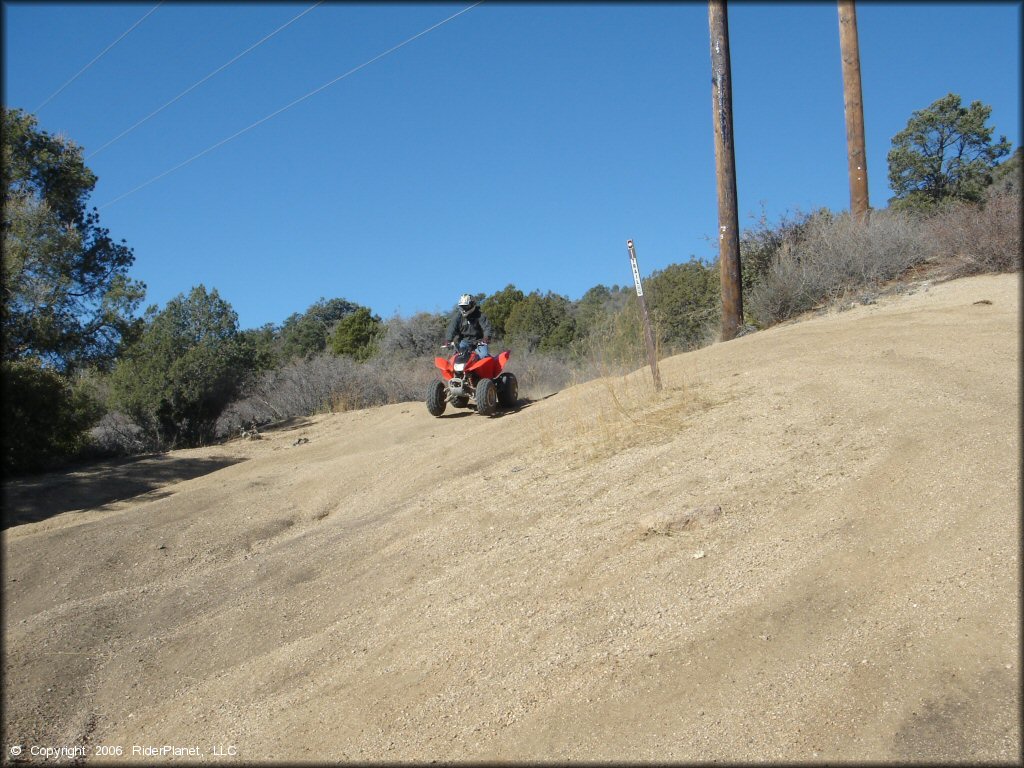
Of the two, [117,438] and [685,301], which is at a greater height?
[685,301]

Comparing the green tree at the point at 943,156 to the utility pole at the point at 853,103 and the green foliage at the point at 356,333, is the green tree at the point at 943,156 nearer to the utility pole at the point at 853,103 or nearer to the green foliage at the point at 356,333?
the utility pole at the point at 853,103

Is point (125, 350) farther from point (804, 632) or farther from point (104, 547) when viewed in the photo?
point (804, 632)

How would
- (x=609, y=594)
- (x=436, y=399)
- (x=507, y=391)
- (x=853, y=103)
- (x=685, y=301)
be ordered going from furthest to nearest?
(x=685, y=301)
(x=853, y=103)
(x=507, y=391)
(x=436, y=399)
(x=609, y=594)

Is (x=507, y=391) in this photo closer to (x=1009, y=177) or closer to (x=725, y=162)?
(x=725, y=162)

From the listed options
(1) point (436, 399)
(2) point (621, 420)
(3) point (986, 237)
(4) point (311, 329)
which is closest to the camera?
(2) point (621, 420)

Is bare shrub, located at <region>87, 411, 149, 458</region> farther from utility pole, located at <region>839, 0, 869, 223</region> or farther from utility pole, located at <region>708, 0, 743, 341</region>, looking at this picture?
utility pole, located at <region>839, 0, 869, 223</region>

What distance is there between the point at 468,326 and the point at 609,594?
8.80 metres

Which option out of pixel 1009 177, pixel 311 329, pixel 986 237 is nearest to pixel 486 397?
pixel 986 237

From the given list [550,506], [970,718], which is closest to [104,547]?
[550,506]

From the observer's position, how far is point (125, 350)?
58.6ft

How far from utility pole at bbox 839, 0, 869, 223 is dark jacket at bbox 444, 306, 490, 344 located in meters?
7.21

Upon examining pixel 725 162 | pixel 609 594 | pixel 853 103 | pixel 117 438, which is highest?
pixel 853 103

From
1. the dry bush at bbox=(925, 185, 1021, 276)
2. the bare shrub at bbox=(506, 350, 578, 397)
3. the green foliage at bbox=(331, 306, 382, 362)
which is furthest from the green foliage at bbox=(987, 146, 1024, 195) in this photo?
the green foliage at bbox=(331, 306, 382, 362)

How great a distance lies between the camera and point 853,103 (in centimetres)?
1514
